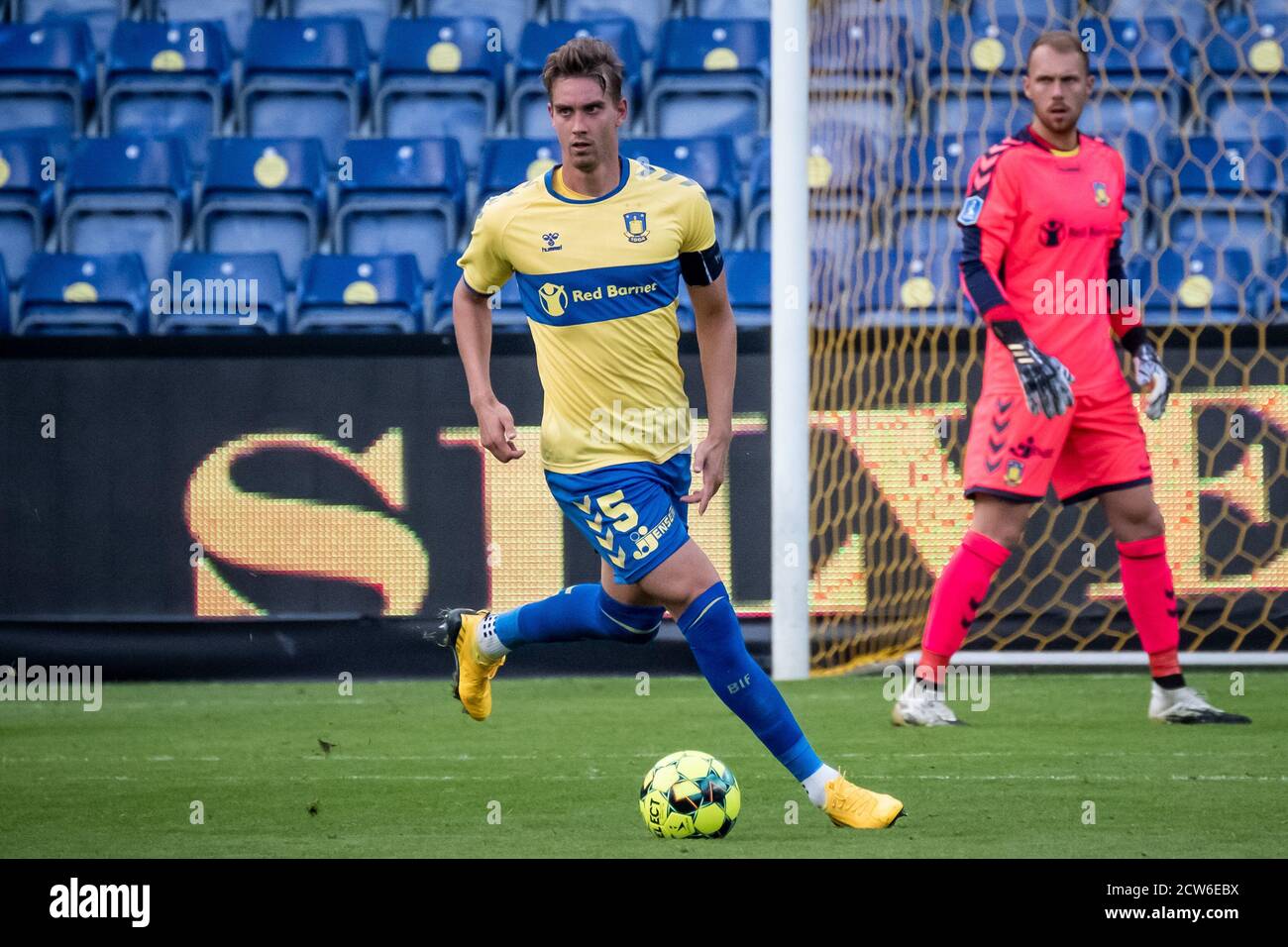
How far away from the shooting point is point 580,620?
4.65 metres

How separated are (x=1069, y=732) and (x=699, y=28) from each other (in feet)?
18.5

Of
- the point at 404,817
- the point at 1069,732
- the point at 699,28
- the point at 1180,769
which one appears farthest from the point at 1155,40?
the point at 404,817

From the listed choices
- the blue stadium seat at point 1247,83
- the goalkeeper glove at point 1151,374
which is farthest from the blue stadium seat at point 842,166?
the goalkeeper glove at point 1151,374

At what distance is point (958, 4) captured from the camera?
968cm

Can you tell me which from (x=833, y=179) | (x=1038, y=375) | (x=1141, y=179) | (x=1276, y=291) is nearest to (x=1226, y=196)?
(x=1141, y=179)

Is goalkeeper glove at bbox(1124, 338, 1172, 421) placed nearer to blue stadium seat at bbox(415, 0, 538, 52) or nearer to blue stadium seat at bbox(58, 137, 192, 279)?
blue stadium seat at bbox(58, 137, 192, 279)

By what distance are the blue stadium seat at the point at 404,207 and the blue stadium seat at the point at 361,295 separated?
45 centimetres

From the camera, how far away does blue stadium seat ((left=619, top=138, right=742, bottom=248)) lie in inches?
356

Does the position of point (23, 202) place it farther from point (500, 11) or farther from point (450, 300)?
point (500, 11)

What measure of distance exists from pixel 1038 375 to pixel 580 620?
5.66 feet

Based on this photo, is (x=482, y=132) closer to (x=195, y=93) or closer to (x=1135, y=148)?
(x=195, y=93)

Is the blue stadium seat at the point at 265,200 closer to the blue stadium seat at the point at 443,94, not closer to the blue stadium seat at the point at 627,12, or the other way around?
the blue stadium seat at the point at 443,94

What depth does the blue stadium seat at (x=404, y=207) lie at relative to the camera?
9312mm

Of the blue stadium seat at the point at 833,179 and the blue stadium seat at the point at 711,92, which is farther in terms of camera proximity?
the blue stadium seat at the point at 711,92
